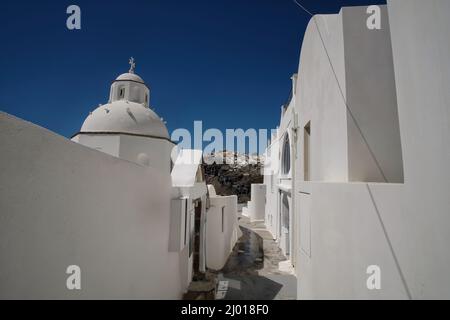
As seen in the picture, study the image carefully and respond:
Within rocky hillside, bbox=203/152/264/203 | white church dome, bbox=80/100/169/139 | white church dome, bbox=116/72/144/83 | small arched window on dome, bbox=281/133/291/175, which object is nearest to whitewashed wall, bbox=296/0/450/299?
small arched window on dome, bbox=281/133/291/175

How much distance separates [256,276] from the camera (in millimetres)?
9438

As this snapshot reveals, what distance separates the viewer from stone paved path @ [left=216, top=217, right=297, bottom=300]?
7.94 metres

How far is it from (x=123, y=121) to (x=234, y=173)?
29863 millimetres

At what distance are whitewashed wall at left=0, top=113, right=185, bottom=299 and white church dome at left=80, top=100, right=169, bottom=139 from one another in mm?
9102

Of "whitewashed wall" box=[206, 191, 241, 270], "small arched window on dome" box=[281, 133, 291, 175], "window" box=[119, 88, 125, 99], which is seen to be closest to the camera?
"whitewashed wall" box=[206, 191, 241, 270]

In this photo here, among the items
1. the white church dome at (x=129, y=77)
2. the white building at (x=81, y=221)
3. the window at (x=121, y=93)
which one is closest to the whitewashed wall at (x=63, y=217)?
the white building at (x=81, y=221)

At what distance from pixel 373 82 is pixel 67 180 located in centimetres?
396

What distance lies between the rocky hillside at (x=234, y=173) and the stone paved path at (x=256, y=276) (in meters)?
24.2

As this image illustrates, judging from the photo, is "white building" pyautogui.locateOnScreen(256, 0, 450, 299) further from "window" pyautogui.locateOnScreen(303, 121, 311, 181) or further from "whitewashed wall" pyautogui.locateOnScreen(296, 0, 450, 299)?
"window" pyautogui.locateOnScreen(303, 121, 311, 181)

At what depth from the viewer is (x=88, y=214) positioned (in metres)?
2.60

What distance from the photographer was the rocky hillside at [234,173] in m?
39.5

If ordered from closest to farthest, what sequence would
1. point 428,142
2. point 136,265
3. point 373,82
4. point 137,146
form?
point 428,142 → point 373,82 → point 136,265 → point 137,146

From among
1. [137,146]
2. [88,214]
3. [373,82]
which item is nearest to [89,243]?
[88,214]
